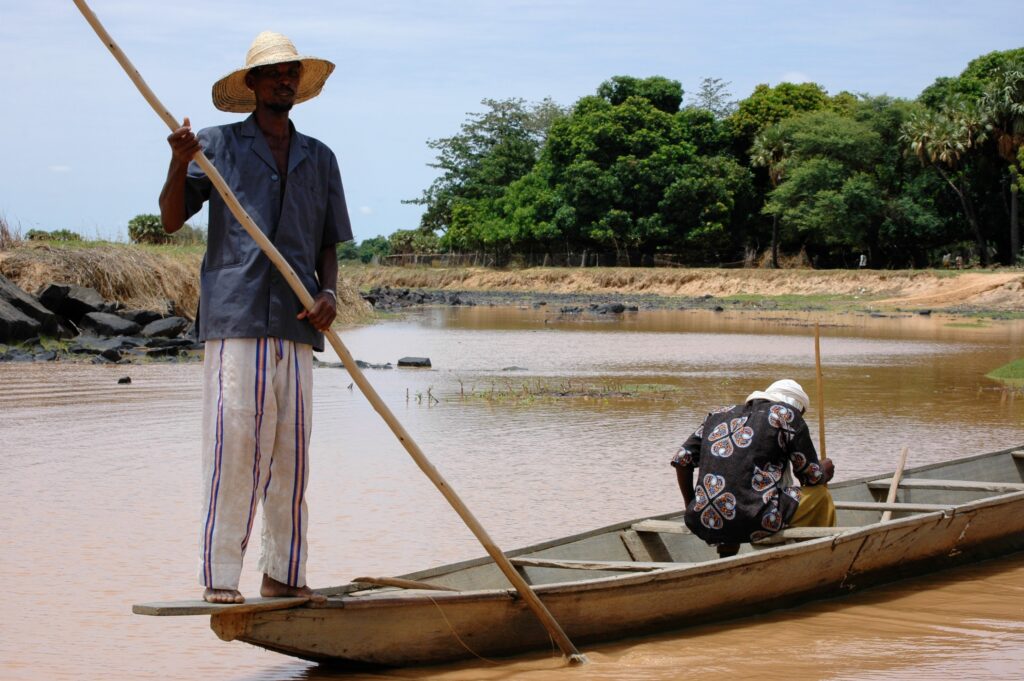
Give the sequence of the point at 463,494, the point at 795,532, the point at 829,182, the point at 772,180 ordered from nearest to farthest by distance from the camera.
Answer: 1. the point at 795,532
2. the point at 463,494
3. the point at 829,182
4. the point at 772,180

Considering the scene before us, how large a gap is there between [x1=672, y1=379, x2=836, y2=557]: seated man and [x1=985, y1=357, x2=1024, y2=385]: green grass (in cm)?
1062

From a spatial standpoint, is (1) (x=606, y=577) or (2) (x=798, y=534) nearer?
(1) (x=606, y=577)

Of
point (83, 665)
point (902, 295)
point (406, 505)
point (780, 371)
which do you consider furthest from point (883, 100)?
point (83, 665)

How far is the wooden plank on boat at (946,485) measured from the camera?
682 centimetres

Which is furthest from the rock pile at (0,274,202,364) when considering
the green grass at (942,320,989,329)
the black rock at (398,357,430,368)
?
the green grass at (942,320,989,329)

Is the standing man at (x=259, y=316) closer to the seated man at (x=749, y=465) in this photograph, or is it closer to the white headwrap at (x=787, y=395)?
the seated man at (x=749, y=465)

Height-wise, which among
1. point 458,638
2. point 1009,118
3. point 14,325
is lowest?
point 458,638

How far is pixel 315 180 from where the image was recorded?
4.38 m

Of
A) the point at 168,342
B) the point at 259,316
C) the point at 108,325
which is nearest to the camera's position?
the point at 259,316

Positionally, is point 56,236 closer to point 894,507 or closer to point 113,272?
point 113,272

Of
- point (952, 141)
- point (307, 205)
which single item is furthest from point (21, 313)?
point (952, 141)

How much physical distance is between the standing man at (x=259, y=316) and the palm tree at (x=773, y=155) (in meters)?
47.1

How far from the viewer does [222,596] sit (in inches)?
160

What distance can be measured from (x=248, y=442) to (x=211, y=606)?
22.5 inches
